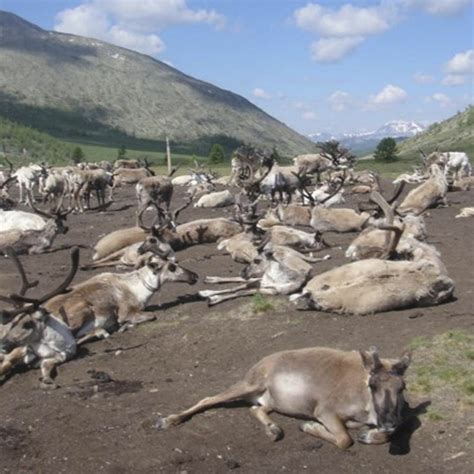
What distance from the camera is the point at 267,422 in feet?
21.9

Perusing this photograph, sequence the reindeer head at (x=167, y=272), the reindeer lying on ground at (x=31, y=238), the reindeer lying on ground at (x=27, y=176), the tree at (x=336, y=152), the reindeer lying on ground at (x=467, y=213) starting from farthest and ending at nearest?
the tree at (x=336, y=152) → the reindeer lying on ground at (x=27, y=176) → the reindeer lying on ground at (x=467, y=213) → the reindeer lying on ground at (x=31, y=238) → the reindeer head at (x=167, y=272)

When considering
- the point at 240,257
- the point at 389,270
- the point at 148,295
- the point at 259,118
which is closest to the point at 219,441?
the point at 389,270

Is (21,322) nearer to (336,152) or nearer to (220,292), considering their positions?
(220,292)

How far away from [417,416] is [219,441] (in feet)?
5.42

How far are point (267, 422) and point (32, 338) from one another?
323cm

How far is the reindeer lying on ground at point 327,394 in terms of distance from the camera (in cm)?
625

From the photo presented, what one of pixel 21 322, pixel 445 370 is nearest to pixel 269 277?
pixel 21 322

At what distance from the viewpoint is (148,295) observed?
10.9 meters

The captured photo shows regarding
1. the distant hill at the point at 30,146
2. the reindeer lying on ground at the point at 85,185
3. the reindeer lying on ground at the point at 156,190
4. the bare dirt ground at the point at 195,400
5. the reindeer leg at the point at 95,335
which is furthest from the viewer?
the distant hill at the point at 30,146

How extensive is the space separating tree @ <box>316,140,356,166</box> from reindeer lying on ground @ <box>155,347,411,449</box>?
87.7 ft

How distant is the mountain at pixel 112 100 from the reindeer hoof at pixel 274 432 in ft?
359

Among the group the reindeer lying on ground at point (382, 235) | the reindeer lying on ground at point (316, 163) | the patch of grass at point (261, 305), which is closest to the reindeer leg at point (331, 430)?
the patch of grass at point (261, 305)

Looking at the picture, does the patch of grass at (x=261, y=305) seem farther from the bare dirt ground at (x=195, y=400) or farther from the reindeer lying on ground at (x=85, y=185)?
the reindeer lying on ground at (x=85, y=185)

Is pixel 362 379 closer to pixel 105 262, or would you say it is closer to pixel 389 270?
pixel 389 270
